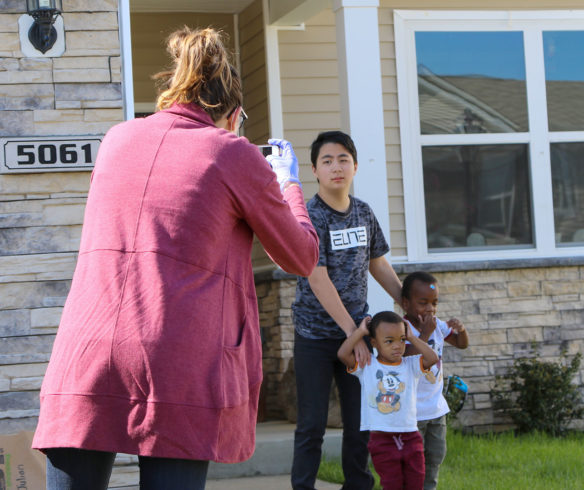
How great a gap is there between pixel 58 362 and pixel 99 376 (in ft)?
0.39

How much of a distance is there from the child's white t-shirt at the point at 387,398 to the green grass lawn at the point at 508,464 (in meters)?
0.71

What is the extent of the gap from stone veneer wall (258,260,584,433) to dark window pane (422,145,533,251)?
1.12ft

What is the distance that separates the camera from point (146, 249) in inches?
77.5

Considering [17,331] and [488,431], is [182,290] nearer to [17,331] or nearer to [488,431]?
[17,331]

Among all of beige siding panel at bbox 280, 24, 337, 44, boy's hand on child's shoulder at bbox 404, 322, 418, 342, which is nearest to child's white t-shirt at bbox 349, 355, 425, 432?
boy's hand on child's shoulder at bbox 404, 322, 418, 342

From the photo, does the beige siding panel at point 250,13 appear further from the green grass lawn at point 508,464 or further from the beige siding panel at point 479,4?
the green grass lawn at point 508,464

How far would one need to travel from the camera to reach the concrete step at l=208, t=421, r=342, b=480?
5.31m

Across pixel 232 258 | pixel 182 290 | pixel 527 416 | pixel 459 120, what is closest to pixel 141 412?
pixel 182 290

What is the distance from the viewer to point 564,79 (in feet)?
23.3

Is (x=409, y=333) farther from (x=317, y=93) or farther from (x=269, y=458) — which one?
(x=317, y=93)

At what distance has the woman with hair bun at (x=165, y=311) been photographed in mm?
1922

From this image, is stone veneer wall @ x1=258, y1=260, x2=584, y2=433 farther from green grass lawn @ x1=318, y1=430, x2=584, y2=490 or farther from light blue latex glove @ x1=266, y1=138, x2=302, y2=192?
light blue latex glove @ x1=266, y1=138, x2=302, y2=192

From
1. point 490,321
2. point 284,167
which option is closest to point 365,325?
point 284,167

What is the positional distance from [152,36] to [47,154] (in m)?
3.35
